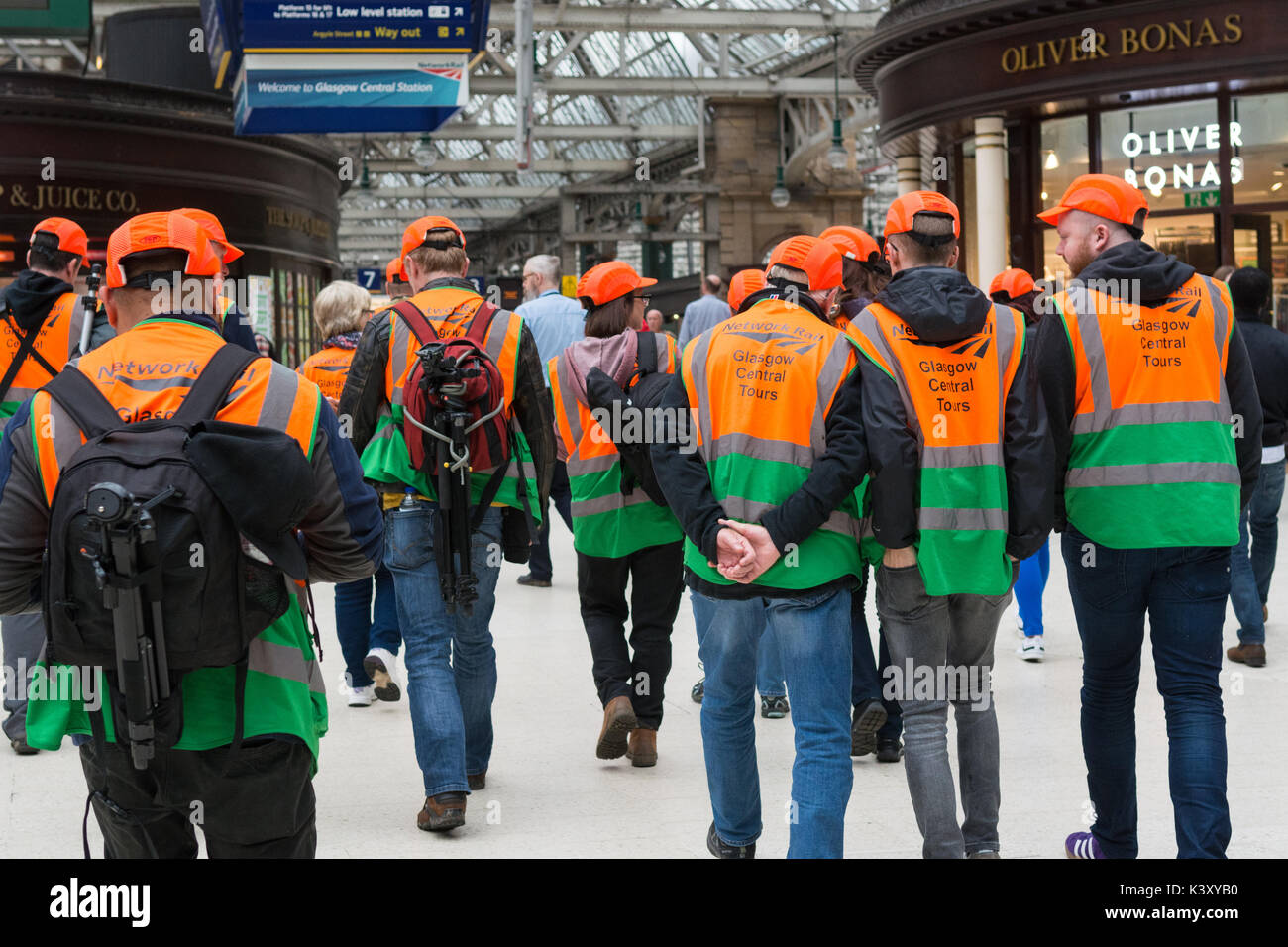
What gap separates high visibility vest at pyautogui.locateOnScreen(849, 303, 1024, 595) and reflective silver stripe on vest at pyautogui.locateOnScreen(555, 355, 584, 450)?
213 cm

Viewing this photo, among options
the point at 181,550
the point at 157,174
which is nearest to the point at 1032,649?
the point at 181,550

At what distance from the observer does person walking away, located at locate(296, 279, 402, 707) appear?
22.1ft

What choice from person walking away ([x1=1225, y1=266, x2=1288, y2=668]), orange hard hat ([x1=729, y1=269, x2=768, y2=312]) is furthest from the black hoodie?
person walking away ([x1=1225, y1=266, x2=1288, y2=668])

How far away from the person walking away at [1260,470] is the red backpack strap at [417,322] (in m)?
3.51

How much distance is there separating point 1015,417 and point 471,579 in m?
1.85

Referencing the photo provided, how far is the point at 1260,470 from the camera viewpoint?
21.9ft

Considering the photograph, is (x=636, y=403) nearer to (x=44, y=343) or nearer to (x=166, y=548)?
(x=44, y=343)

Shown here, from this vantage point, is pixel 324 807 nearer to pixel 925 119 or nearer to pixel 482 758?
pixel 482 758

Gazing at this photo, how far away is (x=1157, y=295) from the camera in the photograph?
4098 mm

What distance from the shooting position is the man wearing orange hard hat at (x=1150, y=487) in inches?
159

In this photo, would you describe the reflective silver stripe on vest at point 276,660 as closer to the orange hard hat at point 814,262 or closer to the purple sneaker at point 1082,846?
the orange hard hat at point 814,262

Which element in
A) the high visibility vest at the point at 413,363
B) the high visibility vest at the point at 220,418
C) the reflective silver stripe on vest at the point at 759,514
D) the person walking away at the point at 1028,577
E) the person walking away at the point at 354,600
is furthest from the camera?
the person walking away at the point at 1028,577

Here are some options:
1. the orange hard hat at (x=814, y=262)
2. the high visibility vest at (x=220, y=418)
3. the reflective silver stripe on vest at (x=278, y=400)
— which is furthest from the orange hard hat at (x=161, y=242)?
the orange hard hat at (x=814, y=262)
